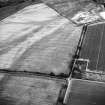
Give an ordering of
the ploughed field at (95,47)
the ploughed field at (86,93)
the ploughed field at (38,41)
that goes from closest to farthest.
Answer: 1. the ploughed field at (86,93)
2. the ploughed field at (95,47)
3. the ploughed field at (38,41)

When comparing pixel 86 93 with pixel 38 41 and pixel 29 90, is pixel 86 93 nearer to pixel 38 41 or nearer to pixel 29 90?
pixel 29 90

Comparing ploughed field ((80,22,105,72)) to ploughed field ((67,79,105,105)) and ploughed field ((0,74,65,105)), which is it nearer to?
A: ploughed field ((67,79,105,105))

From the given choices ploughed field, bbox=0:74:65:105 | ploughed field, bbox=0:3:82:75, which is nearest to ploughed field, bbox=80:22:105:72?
ploughed field, bbox=0:3:82:75

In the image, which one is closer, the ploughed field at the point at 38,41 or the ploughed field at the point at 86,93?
the ploughed field at the point at 86,93

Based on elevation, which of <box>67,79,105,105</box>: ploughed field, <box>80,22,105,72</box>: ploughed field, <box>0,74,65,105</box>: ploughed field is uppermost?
Answer: <box>80,22,105,72</box>: ploughed field

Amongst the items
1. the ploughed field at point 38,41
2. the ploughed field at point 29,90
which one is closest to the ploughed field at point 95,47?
the ploughed field at point 38,41

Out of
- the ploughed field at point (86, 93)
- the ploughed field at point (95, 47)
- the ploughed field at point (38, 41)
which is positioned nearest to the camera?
the ploughed field at point (86, 93)

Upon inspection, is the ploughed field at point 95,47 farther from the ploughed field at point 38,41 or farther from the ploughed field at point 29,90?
the ploughed field at point 29,90

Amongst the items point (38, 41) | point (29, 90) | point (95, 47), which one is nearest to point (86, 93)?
point (29, 90)

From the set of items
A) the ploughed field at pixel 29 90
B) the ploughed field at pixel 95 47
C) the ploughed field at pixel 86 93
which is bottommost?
the ploughed field at pixel 86 93

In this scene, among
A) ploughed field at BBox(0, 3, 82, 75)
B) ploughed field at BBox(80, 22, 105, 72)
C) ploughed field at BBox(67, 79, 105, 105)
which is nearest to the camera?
ploughed field at BBox(67, 79, 105, 105)
